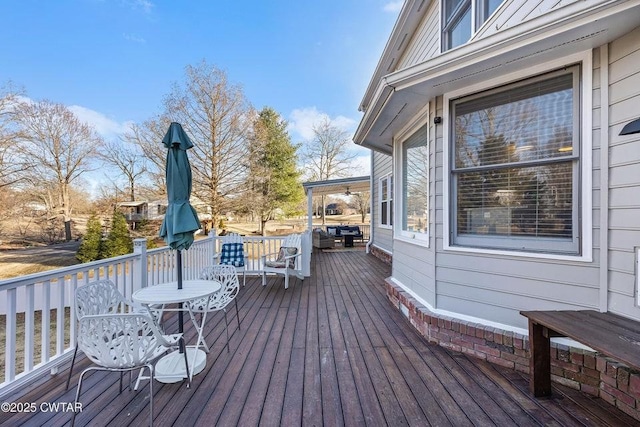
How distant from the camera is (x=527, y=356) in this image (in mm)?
2424

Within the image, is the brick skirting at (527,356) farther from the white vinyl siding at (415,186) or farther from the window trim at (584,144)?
the white vinyl siding at (415,186)

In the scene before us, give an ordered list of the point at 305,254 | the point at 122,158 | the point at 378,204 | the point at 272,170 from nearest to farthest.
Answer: the point at 305,254, the point at 378,204, the point at 272,170, the point at 122,158

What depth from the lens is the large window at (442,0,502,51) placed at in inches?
137

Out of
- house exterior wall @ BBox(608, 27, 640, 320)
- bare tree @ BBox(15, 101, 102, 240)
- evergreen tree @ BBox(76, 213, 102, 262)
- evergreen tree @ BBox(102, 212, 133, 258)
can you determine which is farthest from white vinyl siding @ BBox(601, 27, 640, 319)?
bare tree @ BBox(15, 101, 102, 240)

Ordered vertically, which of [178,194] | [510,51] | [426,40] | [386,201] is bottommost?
[178,194]

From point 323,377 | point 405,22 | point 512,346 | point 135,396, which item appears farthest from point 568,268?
point 405,22

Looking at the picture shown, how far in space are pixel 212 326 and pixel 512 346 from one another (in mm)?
3358

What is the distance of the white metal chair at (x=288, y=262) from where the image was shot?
5.41 m

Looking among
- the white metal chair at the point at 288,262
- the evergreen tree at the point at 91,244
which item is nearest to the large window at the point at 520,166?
the white metal chair at the point at 288,262

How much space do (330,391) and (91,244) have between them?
13034 mm

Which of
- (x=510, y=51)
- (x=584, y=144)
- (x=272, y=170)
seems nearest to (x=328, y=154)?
(x=272, y=170)

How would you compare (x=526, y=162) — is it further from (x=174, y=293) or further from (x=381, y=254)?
(x=381, y=254)

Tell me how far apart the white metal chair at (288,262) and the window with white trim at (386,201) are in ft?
10.4

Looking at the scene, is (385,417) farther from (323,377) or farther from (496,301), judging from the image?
(496,301)
